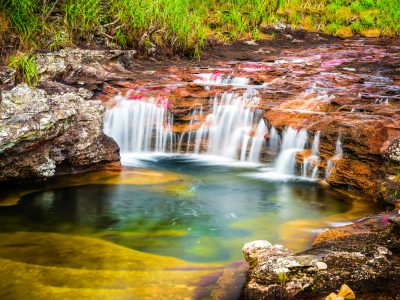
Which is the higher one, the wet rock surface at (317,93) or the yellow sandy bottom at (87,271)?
the wet rock surface at (317,93)

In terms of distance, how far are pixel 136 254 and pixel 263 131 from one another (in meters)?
4.71

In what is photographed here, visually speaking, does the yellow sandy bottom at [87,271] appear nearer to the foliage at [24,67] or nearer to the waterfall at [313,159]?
the waterfall at [313,159]

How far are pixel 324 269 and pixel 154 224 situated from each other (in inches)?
102

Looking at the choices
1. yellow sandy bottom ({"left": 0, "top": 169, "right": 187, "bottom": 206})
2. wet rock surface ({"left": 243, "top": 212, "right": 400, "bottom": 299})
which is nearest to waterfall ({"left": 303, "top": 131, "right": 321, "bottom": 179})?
yellow sandy bottom ({"left": 0, "top": 169, "right": 187, "bottom": 206})

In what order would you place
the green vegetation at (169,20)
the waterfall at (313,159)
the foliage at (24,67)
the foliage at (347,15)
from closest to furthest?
the waterfall at (313,159) < the foliage at (24,67) < the green vegetation at (169,20) < the foliage at (347,15)

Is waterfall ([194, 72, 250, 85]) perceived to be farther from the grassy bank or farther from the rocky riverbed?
the grassy bank

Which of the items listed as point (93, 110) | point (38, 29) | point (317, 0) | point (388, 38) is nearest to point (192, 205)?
point (93, 110)

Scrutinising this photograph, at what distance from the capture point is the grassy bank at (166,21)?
10.1 m

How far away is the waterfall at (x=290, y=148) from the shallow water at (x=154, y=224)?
15.1 inches

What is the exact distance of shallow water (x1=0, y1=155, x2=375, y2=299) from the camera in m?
4.23

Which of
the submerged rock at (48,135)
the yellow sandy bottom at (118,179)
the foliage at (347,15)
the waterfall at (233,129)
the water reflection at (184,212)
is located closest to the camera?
the water reflection at (184,212)

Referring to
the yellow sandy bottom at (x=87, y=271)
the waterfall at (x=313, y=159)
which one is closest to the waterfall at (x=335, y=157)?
the waterfall at (x=313, y=159)

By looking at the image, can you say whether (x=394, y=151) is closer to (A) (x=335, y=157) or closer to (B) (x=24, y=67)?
(A) (x=335, y=157)

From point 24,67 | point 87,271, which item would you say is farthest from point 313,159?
point 24,67
